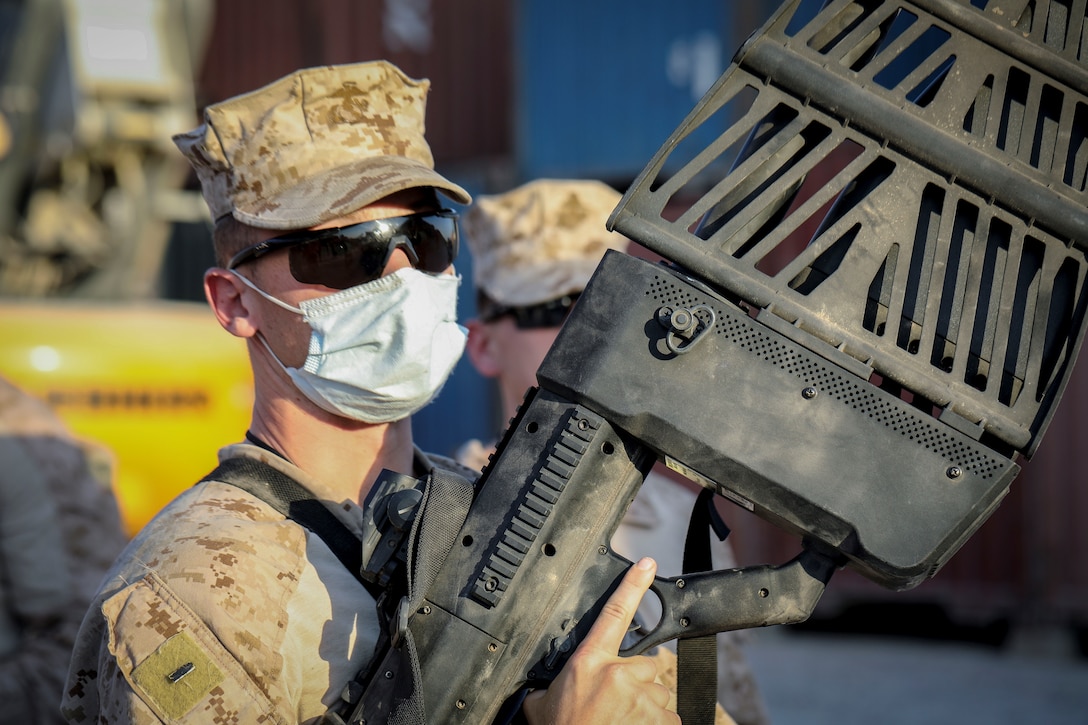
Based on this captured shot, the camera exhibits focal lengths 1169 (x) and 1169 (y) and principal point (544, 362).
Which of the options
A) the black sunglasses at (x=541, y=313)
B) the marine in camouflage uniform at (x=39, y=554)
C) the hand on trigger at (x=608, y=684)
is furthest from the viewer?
the black sunglasses at (x=541, y=313)

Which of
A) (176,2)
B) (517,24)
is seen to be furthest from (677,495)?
(517,24)

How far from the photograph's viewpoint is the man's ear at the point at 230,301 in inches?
85.1

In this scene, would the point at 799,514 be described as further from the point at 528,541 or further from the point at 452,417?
the point at 452,417

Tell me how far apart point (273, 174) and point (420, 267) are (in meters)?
0.31

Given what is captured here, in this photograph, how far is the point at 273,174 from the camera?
2.06 m

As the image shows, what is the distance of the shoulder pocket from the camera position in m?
1.70

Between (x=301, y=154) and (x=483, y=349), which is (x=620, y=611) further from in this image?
(x=483, y=349)

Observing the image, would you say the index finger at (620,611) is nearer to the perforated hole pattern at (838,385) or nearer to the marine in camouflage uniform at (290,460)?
the marine in camouflage uniform at (290,460)

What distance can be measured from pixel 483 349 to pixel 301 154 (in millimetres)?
1403

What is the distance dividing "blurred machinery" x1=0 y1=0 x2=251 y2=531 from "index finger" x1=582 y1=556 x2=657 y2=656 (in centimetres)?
395

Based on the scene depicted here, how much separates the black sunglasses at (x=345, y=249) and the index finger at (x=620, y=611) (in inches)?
28.3

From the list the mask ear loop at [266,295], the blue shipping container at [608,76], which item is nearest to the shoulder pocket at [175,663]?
the mask ear loop at [266,295]

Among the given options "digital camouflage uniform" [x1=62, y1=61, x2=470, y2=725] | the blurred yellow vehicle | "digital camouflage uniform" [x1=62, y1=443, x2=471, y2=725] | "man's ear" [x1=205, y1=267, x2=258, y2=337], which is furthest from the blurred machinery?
"digital camouflage uniform" [x1=62, y1=443, x2=471, y2=725]

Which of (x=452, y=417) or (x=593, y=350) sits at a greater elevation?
(x=593, y=350)
